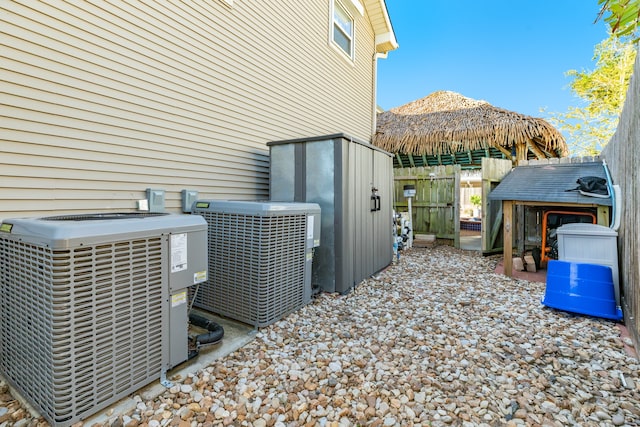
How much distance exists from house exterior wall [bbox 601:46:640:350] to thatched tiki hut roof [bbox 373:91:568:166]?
4.07m

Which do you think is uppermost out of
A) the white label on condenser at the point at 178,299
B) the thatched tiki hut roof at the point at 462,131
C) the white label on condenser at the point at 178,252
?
the thatched tiki hut roof at the point at 462,131

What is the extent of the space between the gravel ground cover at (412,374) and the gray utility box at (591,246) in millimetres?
686

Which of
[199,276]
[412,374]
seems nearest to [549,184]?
[412,374]

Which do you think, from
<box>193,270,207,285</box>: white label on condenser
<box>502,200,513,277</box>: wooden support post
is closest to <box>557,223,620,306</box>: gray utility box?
<box>502,200,513,277</box>: wooden support post

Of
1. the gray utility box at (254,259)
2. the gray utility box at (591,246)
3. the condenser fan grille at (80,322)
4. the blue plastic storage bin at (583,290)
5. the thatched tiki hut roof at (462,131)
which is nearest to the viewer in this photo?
the condenser fan grille at (80,322)

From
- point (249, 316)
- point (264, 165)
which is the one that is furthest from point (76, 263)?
point (264, 165)

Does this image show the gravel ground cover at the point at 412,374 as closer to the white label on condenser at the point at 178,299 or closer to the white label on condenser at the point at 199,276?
the white label on condenser at the point at 178,299

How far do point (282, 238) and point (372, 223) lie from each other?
217cm

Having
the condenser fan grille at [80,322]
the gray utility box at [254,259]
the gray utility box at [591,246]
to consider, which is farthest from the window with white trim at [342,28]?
the condenser fan grille at [80,322]

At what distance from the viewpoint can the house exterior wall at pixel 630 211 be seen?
8.47 ft

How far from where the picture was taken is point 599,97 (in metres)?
13.7

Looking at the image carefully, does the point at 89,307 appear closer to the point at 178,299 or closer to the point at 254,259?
the point at 178,299

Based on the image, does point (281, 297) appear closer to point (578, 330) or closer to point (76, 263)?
point (76, 263)

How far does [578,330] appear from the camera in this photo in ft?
9.76
